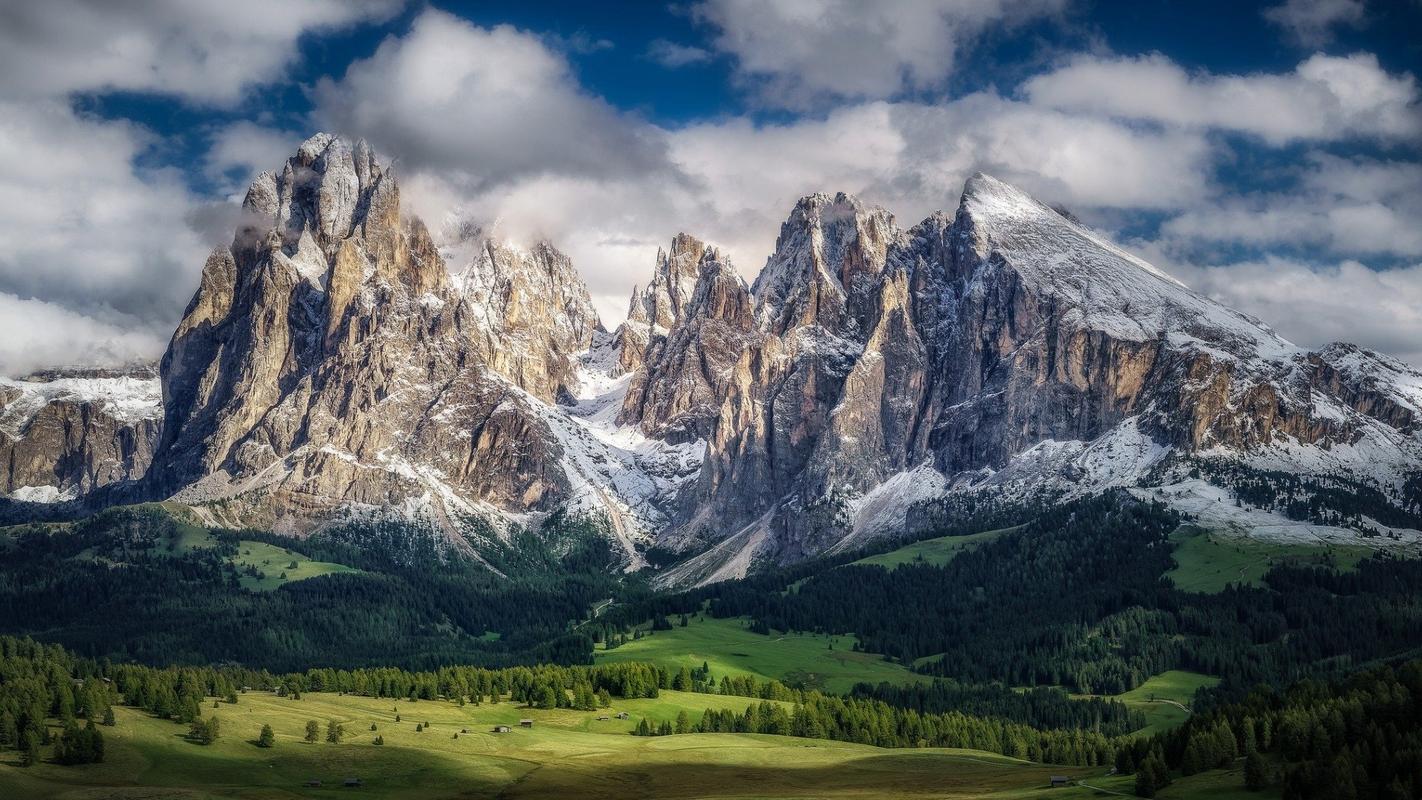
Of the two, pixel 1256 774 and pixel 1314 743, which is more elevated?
pixel 1314 743

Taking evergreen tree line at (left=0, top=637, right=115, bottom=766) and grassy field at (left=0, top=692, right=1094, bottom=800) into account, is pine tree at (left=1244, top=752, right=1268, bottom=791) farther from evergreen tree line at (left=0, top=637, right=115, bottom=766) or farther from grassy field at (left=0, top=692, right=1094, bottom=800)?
evergreen tree line at (left=0, top=637, right=115, bottom=766)

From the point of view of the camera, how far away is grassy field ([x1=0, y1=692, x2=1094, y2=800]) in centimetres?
13800

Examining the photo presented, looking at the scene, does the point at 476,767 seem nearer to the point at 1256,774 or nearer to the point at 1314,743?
the point at 1256,774

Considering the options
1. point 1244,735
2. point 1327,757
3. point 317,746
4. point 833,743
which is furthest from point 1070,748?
point 317,746

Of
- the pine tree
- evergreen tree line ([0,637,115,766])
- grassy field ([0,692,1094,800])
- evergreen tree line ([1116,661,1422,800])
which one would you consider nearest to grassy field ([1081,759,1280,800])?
the pine tree

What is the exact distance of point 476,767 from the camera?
157 meters

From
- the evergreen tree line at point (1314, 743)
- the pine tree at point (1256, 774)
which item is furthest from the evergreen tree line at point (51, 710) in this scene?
the pine tree at point (1256, 774)

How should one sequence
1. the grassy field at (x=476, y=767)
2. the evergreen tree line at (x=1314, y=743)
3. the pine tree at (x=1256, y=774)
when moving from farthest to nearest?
the grassy field at (x=476, y=767), the pine tree at (x=1256, y=774), the evergreen tree line at (x=1314, y=743)

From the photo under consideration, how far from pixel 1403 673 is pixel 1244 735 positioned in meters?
18.7

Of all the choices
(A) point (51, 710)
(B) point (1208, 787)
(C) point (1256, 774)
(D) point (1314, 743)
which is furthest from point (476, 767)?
(D) point (1314, 743)

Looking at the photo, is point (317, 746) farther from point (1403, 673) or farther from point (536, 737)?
point (1403, 673)

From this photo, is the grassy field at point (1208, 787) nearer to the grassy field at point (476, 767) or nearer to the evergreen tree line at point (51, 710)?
the grassy field at point (476, 767)

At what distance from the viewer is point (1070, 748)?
198m

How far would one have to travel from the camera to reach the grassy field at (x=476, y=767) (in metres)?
138
